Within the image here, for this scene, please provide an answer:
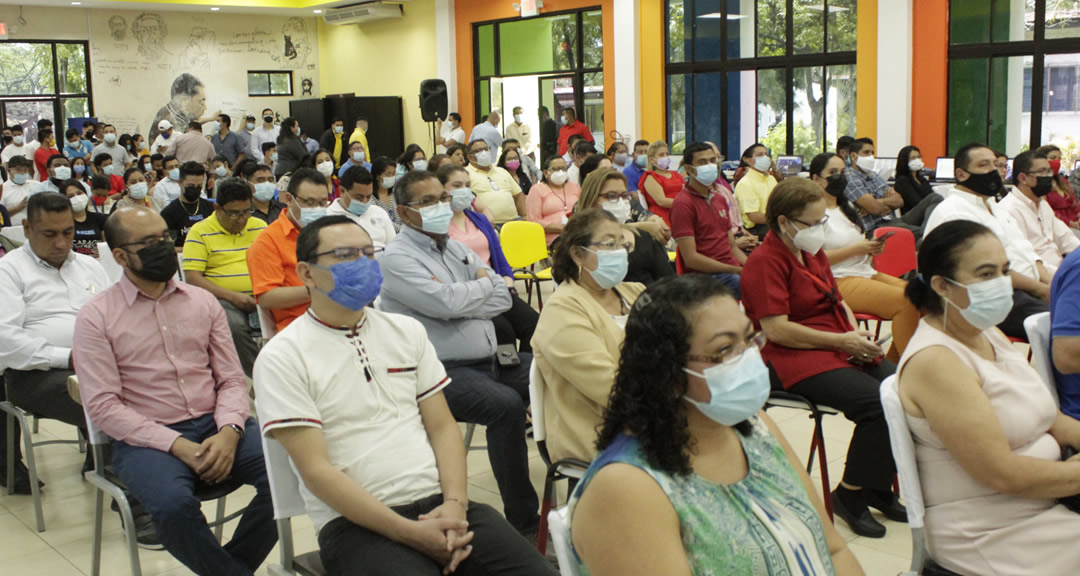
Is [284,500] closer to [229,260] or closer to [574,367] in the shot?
[574,367]

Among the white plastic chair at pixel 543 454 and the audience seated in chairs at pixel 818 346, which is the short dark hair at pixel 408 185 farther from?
the audience seated in chairs at pixel 818 346

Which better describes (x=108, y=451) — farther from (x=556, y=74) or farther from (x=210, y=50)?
(x=210, y=50)

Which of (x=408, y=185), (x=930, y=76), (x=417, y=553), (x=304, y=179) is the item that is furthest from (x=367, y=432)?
(x=930, y=76)

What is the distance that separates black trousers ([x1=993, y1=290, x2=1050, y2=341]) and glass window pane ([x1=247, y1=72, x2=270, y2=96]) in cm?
1770

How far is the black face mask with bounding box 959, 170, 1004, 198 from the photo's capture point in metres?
4.54

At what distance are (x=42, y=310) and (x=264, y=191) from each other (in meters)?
2.34

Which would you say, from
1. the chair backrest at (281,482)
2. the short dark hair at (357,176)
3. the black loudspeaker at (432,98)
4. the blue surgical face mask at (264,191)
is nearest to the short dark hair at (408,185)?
the chair backrest at (281,482)

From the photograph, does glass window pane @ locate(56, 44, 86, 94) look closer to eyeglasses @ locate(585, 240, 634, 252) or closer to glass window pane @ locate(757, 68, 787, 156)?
glass window pane @ locate(757, 68, 787, 156)

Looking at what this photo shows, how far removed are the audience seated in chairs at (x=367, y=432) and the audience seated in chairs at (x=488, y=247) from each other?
1448mm

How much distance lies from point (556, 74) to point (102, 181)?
9644mm

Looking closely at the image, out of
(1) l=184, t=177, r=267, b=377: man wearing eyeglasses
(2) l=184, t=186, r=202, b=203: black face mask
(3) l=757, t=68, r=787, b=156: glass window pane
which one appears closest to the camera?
(1) l=184, t=177, r=267, b=377: man wearing eyeglasses

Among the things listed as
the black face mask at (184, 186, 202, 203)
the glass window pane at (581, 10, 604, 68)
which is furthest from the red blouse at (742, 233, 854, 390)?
the glass window pane at (581, 10, 604, 68)

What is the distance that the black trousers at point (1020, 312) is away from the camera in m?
4.34

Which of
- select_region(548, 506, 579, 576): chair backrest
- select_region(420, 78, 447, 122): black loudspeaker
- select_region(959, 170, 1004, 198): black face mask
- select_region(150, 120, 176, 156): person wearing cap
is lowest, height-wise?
select_region(548, 506, 579, 576): chair backrest
